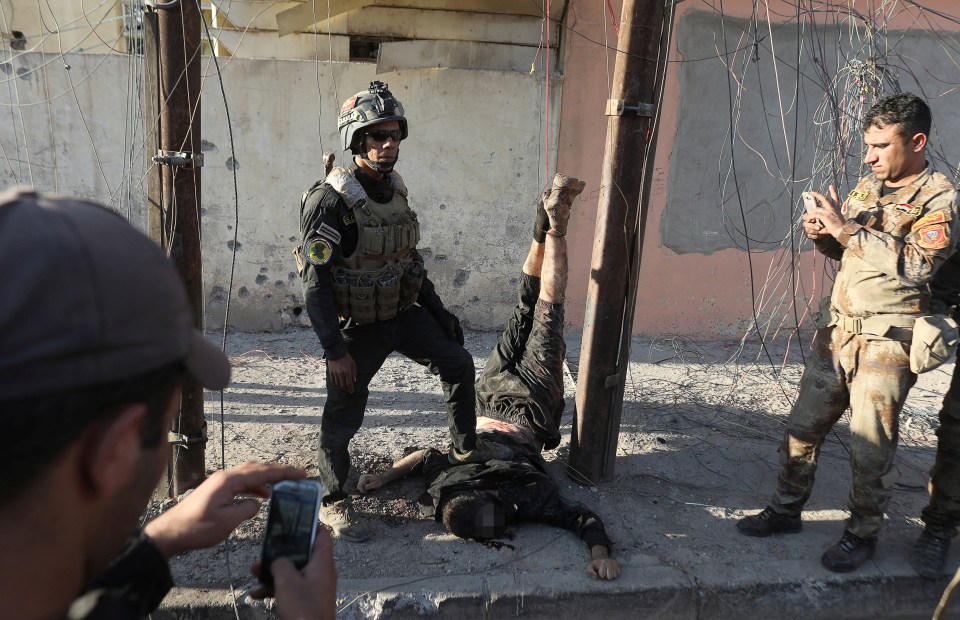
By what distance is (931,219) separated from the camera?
2805mm

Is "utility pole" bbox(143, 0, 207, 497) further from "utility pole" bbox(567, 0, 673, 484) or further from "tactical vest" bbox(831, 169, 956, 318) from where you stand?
"tactical vest" bbox(831, 169, 956, 318)

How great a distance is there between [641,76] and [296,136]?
132 inches

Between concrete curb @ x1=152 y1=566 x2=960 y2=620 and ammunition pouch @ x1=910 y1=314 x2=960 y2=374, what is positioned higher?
ammunition pouch @ x1=910 y1=314 x2=960 y2=374

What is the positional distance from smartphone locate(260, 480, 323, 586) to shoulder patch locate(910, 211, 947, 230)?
273cm

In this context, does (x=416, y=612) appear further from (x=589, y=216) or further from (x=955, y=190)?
(x=589, y=216)

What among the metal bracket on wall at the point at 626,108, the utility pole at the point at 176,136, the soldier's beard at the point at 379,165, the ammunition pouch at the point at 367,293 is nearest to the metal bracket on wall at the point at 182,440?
the utility pole at the point at 176,136

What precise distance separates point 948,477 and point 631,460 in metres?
1.55

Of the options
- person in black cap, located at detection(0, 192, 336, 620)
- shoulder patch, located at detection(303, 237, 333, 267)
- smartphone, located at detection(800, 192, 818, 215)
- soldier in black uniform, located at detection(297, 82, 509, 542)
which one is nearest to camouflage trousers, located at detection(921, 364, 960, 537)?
smartphone, located at detection(800, 192, 818, 215)

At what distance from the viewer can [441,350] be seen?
3.40 metres

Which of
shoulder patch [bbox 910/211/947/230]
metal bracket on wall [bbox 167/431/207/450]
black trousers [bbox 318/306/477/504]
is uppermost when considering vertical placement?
shoulder patch [bbox 910/211/947/230]

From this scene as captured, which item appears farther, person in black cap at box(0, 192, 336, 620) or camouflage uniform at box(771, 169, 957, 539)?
camouflage uniform at box(771, 169, 957, 539)

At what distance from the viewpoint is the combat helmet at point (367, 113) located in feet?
10.1

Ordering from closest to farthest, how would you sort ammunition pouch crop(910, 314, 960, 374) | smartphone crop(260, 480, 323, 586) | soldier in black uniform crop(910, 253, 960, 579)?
smartphone crop(260, 480, 323, 586) < ammunition pouch crop(910, 314, 960, 374) < soldier in black uniform crop(910, 253, 960, 579)

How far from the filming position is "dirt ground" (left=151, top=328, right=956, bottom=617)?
304cm
